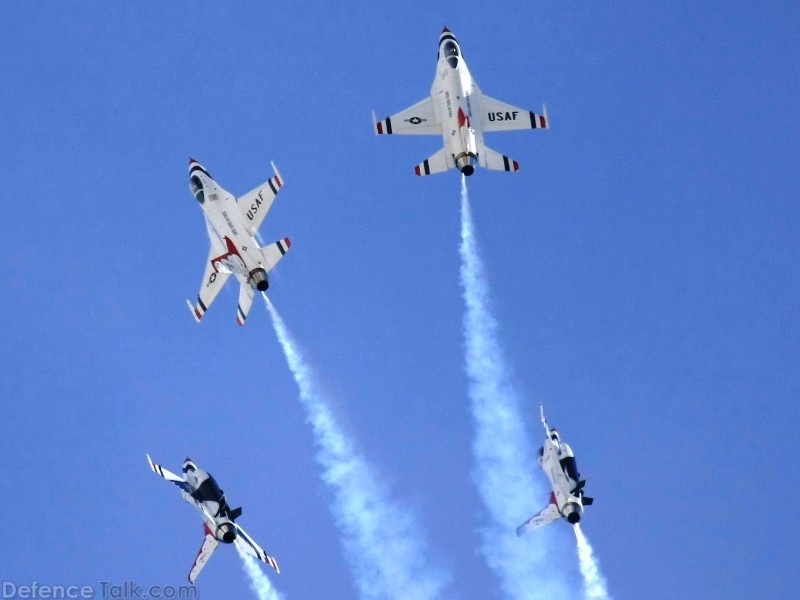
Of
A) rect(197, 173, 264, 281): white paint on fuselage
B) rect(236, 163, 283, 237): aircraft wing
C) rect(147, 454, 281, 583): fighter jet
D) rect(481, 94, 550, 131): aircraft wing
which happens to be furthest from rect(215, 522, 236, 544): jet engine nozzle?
rect(481, 94, 550, 131): aircraft wing

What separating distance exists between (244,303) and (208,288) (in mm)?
6180

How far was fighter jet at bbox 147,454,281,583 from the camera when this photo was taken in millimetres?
100488

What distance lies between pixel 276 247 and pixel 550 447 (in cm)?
2134

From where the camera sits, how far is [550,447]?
104m

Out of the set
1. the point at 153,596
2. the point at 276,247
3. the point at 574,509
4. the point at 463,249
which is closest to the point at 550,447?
the point at 574,509

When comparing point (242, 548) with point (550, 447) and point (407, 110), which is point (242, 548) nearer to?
point (550, 447)

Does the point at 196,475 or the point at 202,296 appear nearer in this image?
the point at 196,475

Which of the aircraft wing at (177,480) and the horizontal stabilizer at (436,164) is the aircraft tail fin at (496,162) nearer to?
the horizontal stabilizer at (436,164)

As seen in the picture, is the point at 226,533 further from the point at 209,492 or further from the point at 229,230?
the point at 229,230

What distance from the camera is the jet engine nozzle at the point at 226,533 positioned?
100125 mm

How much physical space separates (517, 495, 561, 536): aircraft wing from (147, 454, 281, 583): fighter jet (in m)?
16.5

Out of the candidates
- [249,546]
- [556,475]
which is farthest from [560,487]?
[249,546]

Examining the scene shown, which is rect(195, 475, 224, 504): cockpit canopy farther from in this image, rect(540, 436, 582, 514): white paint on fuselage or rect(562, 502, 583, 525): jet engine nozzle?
rect(562, 502, 583, 525): jet engine nozzle

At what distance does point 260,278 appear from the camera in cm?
10056
